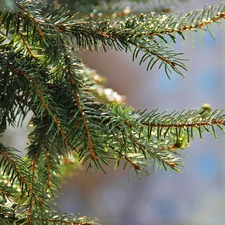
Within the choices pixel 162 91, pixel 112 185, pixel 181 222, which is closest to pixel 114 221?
pixel 112 185

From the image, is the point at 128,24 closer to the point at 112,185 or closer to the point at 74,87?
the point at 74,87

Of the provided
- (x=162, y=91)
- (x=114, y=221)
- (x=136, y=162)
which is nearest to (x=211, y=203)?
(x=114, y=221)

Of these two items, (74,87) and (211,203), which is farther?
(211,203)

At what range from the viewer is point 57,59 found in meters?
0.25

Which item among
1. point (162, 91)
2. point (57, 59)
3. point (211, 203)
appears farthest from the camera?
point (162, 91)

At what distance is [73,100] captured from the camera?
0.26 m

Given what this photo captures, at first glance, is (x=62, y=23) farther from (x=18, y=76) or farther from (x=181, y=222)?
(x=181, y=222)

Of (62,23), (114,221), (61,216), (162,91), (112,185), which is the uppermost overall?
(162,91)

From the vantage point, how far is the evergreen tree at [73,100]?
243mm

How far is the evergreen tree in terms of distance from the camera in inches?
9.6

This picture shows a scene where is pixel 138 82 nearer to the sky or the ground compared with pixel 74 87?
nearer to the sky

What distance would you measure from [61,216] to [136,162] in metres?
0.07

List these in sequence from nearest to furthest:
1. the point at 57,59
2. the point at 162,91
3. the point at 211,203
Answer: the point at 57,59
the point at 211,203
the point at 162,91

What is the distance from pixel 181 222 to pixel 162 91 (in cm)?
86
